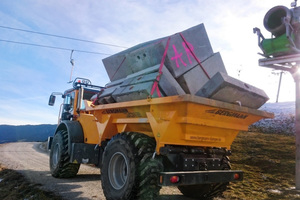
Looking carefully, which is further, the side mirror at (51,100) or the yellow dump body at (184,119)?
the side mirror at (51,100)

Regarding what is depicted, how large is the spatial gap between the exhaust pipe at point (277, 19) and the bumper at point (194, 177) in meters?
6.28

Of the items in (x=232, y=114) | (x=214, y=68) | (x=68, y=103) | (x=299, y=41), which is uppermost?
(x=299, y=41)

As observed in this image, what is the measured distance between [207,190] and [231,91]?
7.16 ft

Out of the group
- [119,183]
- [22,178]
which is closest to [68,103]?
[22,178]

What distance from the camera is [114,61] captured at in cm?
629

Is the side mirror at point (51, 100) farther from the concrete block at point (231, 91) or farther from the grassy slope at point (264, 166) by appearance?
the grassy slope at point (264, 166)

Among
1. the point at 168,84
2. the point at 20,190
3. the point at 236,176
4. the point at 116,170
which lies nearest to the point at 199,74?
the point at 168,84

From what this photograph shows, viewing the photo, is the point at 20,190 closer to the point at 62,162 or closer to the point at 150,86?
the point at 62,162

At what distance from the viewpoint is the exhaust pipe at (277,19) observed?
844 centimetres

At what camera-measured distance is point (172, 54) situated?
4879 millimetres

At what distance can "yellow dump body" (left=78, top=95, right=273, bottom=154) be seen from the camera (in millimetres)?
3826

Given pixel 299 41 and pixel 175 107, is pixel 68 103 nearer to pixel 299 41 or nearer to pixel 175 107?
pixel 175 107

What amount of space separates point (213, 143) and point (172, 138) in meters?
1.09

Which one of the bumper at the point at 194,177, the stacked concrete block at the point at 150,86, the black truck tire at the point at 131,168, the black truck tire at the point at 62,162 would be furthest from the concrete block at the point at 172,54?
the black truck tire at the point at 62,162
